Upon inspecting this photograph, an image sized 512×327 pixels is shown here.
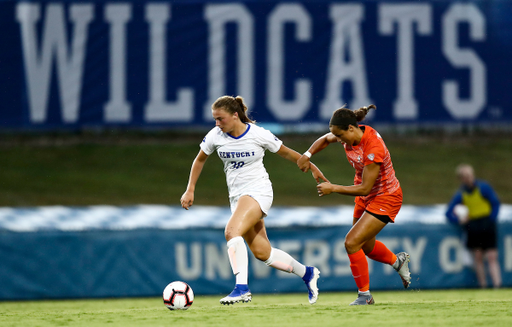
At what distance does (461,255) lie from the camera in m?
11.4

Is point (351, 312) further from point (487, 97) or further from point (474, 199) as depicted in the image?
point (487, 97)

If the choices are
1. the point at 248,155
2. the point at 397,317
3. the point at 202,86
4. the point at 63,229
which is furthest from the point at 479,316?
the point at 202,86

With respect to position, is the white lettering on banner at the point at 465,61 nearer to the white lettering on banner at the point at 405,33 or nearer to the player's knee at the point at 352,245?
the white lettering on banner at the point at 405,33

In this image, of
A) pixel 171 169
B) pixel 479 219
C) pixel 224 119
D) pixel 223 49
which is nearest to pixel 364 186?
pixel 224 119

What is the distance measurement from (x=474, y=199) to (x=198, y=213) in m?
4.80

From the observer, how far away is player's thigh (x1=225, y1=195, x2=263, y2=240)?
21.4 ft

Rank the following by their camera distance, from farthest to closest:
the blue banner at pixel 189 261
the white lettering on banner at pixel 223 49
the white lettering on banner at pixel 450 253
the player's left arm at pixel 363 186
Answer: the white lettering on banner at pixel 223 49, the white lettering on banner at pixel 450 253, the blue banner at pixel 189 261, the player's left arm at pixel 363 186

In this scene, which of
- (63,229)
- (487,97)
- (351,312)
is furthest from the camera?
(487,97)

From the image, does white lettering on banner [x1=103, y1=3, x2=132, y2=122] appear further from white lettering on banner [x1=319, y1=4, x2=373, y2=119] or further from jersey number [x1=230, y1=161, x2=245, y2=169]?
jersey number [x1=230, y1=161, x2=245, y2=169]

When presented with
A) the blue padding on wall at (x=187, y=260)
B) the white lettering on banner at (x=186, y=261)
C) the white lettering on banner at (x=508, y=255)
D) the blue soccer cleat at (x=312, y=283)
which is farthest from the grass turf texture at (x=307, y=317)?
the white lettering on banner at (x=508, y=255)

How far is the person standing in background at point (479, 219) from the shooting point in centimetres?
1114

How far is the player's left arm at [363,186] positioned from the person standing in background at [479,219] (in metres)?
5.17

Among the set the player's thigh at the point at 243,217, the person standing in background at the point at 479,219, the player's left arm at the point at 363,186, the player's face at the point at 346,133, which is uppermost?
the player's face at the point at 346,133

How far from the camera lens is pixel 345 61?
44.0 ft
